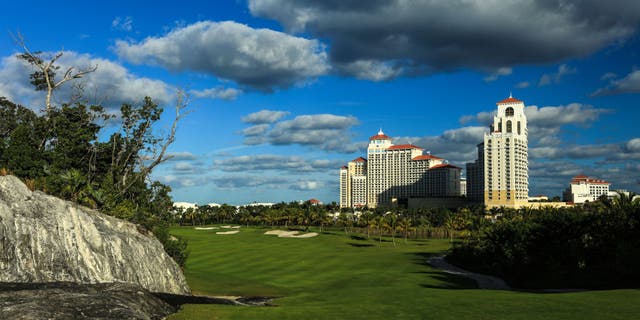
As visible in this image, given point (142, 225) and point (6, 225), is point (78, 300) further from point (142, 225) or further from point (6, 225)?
point (142, 225)

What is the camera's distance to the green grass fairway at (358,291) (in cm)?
2641

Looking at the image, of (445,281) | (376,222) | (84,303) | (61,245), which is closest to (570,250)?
(445,281)

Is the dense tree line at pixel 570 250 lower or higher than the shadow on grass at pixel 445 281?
higher

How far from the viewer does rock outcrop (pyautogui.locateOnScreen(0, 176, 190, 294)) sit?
29.8 metres

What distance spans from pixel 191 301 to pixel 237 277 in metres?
32.0

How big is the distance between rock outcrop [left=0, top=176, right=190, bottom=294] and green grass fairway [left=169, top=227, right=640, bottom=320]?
10.4 metres

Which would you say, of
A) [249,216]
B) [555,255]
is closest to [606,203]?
[555,255]

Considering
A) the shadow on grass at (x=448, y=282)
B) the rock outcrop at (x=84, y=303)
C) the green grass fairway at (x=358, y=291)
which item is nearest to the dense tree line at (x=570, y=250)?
the shadow on grass at (x=448, y=282)

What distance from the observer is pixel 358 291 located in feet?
146

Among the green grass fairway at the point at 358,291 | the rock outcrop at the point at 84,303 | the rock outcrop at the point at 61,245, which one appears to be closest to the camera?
the rock outcrop at the point at 84,303

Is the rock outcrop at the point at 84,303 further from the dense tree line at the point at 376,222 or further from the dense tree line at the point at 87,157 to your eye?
the dense tree line at the point at 376,222

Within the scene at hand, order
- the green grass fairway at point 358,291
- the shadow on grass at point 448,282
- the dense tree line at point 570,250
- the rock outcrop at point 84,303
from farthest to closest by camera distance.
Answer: the dense tree line at point 570,250 < the shadow on grass at point 448,282 < the green grass fairway at point 358,291 < the rock outcrop at point 84,303

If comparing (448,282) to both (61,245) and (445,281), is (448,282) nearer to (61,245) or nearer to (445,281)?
(445,281)

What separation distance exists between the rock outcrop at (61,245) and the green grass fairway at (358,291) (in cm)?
1036
